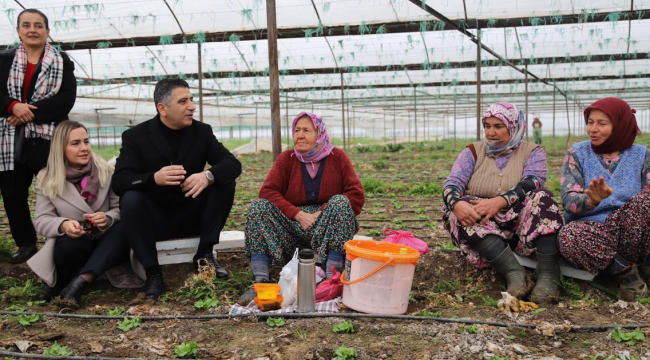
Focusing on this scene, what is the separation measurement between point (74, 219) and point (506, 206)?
2585mm

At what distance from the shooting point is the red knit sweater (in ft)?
11.2

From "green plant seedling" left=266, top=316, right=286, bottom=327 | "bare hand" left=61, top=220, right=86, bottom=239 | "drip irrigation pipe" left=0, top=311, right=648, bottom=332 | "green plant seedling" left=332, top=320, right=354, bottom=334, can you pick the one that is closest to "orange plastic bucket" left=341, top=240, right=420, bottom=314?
"drip irrigation pipe" left=0, top=311, right=648, bottom=332

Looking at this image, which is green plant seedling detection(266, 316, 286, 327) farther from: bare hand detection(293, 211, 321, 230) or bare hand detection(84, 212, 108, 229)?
bare hand detection(84, 212, 108, 229)

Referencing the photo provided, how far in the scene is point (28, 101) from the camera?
376 centimetres

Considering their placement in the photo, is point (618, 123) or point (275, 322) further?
point (618, 123)

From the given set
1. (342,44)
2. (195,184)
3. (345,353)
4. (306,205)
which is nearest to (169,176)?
(195,184)

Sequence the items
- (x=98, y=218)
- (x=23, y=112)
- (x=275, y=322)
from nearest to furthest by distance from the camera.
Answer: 1. (x=275, y=322)
2. (x=98, y=218)
3. (x=23, y=112)

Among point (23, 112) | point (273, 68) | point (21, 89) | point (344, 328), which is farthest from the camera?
point (273, 68)

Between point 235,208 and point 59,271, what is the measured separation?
3228 millimetres

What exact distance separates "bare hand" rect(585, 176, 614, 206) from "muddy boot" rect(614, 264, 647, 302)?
470mm

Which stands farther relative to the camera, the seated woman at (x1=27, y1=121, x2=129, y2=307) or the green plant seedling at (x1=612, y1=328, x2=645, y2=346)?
the seated woman at (x1=27, y1=121, x2=129, y2=307)

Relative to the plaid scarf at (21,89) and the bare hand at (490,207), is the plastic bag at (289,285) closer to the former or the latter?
the bare hand at (490,207)

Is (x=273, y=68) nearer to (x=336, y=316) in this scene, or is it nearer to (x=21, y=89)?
(x=21, y=89)

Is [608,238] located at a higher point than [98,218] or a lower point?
lower
